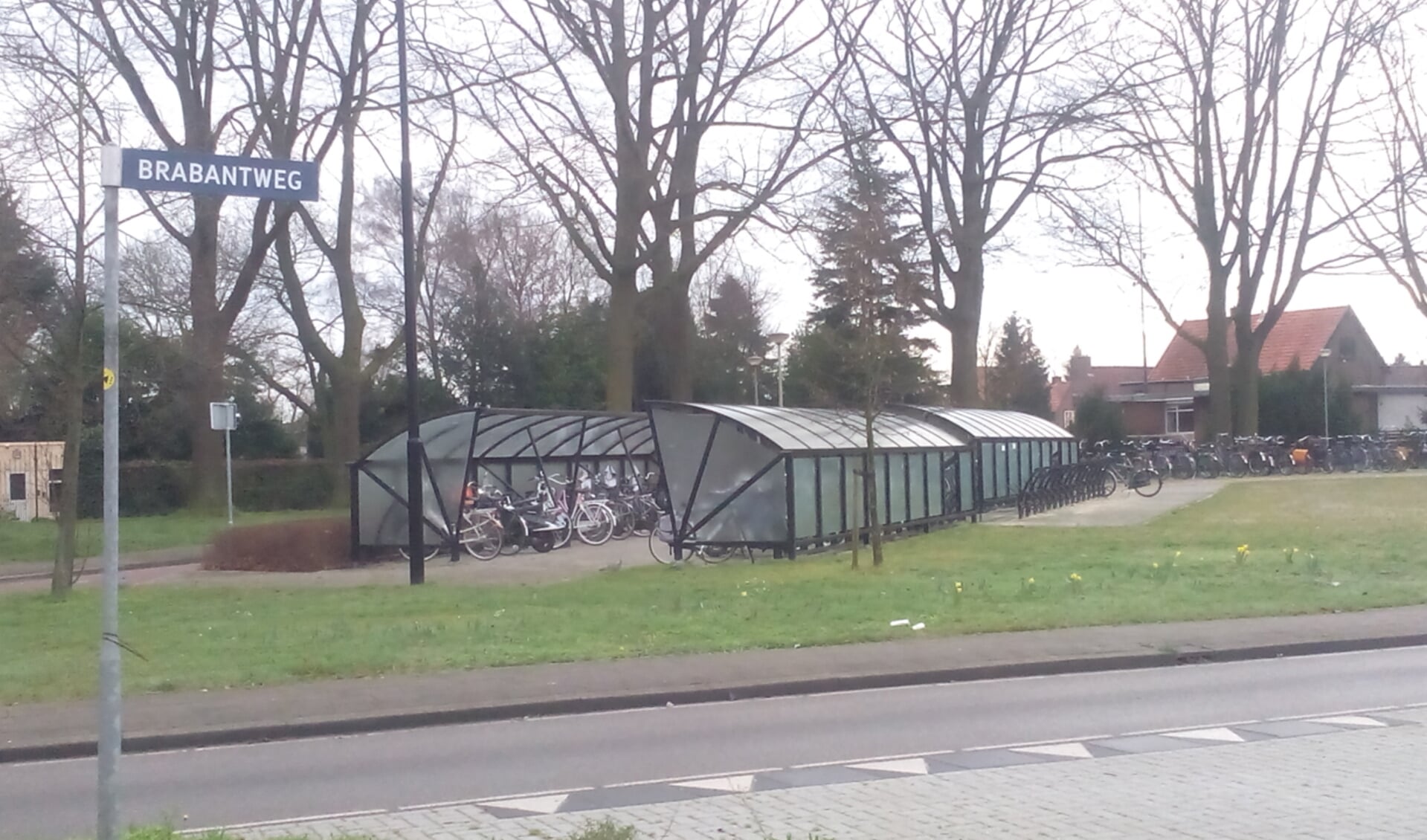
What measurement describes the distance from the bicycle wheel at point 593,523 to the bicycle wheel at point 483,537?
7.96ft

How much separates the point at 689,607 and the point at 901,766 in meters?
7.15

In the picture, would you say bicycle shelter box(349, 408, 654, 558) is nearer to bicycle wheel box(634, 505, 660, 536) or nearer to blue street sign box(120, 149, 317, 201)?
bicycle wheel box(634, 505, 660, 536)

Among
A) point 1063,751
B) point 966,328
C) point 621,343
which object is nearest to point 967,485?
point 621,343

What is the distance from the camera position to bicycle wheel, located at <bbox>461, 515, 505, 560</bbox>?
2323cm

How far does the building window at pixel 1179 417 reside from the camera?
2549 inches

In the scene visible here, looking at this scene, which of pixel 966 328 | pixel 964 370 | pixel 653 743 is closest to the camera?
pixel 653 743

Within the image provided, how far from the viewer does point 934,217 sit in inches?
1480

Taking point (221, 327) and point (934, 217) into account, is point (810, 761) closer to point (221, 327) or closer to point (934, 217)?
point (221, 327)

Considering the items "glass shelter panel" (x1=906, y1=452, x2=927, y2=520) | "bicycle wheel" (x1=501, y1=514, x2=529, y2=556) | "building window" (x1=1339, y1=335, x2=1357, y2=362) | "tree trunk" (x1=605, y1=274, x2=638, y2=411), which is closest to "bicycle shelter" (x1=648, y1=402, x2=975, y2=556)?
"glass shelter panel" (x1=906, y1=452, x2=927, y2=520)

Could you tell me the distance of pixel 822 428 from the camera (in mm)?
23234

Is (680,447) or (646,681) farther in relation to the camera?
(680,447)

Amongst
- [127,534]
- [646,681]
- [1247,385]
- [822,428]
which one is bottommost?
[646,681]

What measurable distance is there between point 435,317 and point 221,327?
18.0 m

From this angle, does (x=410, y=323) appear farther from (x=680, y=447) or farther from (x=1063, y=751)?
(x=1063, y=751)
